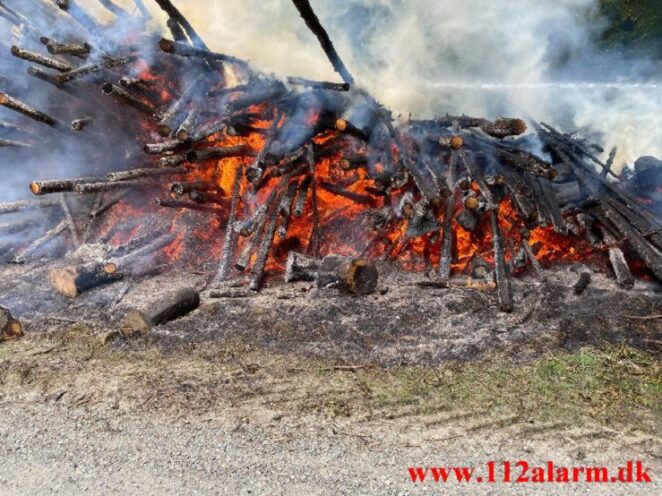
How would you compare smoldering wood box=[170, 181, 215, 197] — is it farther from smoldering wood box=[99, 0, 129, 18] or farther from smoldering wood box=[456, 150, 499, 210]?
smoldering wood box=[456, 150, 499, 210]

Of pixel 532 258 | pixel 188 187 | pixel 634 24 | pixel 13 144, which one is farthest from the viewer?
pixel 634 24

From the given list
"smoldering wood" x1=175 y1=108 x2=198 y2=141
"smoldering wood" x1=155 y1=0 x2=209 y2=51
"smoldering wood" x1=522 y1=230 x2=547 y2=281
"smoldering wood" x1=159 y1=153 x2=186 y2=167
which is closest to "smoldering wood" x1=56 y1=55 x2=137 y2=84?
"smoldering wood" x1=155 y1=0 x2=209 y2=51

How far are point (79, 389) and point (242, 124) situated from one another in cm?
553

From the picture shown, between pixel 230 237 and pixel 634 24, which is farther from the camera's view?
pixel 634 24

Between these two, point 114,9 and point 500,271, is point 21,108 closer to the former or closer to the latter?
point 114,9

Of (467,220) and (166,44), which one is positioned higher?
(166,44)

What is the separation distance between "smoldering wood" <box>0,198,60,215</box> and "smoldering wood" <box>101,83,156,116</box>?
320 centimetres

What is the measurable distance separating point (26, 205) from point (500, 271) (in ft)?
32.5

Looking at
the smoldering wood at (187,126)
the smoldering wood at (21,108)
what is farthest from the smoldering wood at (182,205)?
the smoldering wood at (21,108)

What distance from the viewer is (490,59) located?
1952 centimetres

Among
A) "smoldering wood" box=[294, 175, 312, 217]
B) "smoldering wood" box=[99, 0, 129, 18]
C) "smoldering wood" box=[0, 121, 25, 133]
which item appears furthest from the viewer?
"smoldering wood" box=[0, 121, 25, 133]

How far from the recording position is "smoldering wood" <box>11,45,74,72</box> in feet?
27.1

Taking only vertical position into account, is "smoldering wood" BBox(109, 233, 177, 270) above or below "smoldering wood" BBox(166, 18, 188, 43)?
below

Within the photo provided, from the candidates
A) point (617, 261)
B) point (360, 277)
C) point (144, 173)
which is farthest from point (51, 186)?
point (617, 261)
